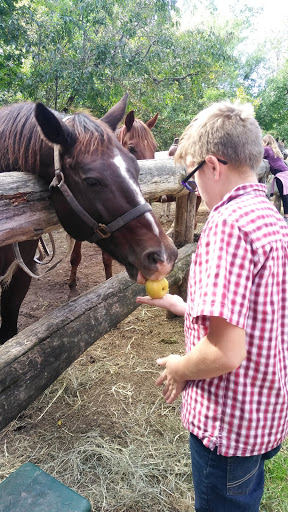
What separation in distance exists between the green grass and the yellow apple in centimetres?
138

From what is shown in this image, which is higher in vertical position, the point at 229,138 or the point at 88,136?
the point at 88,136

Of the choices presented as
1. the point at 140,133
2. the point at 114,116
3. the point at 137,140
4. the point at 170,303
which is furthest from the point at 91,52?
the point at 170,303

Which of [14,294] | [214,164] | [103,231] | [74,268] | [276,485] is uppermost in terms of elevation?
[214,164]

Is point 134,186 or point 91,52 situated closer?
point 134,186

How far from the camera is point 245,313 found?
2.95 ft

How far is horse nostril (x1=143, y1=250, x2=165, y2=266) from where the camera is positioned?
1.71 meters

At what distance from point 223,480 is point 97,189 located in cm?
138

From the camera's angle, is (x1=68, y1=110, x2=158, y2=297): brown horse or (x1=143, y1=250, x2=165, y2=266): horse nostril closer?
(x1=143, y1=250, x2=165, y2=266): horse nostril

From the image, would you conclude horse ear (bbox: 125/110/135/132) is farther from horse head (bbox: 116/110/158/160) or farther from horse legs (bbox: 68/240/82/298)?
horse legs (bbox: 68/240/82/298)

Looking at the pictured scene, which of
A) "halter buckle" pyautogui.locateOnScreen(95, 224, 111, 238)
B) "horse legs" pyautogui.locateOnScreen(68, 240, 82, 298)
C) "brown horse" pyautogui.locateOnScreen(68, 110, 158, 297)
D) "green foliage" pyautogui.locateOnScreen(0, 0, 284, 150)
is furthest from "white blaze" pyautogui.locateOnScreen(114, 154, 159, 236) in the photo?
"green foliage" pyautogui.locateOnScreen(0, 0, 284, 150)

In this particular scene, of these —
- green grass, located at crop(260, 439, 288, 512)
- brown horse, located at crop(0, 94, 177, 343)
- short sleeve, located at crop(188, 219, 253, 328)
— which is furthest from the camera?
green grass, located at crop(260, 439, 288, 512)

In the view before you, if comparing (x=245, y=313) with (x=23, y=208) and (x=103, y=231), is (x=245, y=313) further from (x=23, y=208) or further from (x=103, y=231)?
(x=23, y=208)

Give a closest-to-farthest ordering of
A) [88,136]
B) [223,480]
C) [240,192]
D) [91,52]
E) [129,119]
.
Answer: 1. [240,192]
2. [223,480]
3. [88,136]
4. [129,119]
5. [91,52]

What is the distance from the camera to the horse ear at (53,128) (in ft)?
5.50
